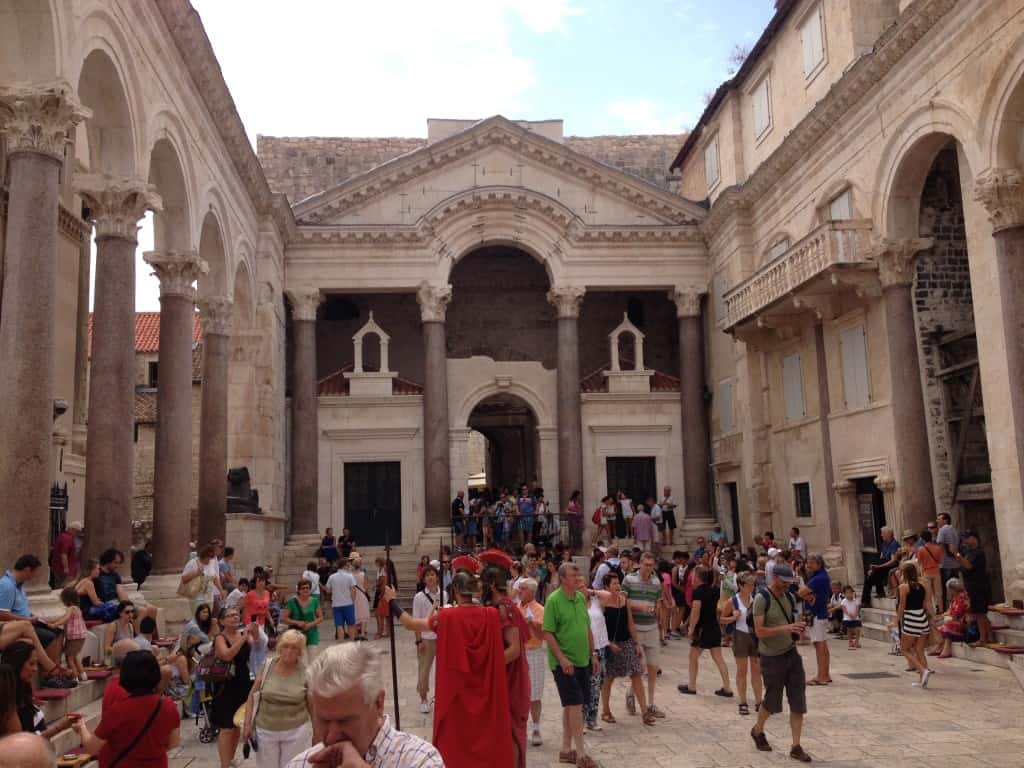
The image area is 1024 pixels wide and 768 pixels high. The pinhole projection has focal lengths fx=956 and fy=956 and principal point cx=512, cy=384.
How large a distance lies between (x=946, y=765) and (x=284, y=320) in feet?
73.6

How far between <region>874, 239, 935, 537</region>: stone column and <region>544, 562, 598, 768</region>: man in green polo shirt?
10792 mm

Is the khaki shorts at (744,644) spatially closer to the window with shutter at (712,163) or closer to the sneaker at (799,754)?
the sneaker at (799,754)

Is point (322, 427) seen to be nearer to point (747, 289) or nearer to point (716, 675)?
point (747, 289)

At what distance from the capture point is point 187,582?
13016 millimetres

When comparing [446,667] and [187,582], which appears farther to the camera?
[187,582]

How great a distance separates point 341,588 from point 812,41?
15.2m

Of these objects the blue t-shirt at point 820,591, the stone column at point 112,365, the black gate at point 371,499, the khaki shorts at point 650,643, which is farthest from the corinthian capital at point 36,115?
the black gate at point 371,499

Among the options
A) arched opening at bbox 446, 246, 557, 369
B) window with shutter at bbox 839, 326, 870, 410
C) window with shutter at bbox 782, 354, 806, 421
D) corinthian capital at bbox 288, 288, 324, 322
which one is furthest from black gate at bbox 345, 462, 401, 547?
window with shutter at bbox 839, 326, 870, 410

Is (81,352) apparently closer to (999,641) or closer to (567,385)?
(567,385)

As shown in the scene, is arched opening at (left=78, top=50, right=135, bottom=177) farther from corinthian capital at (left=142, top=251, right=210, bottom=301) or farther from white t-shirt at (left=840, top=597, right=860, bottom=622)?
white t-shirt at (left=840, top=597, right=860, bottom=622)

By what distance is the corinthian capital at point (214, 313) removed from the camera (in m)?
20.7

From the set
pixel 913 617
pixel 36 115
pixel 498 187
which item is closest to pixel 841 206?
pixel 498 187

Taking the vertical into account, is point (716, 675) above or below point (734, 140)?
below

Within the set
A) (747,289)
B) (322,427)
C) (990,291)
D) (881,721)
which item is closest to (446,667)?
(881,721)
